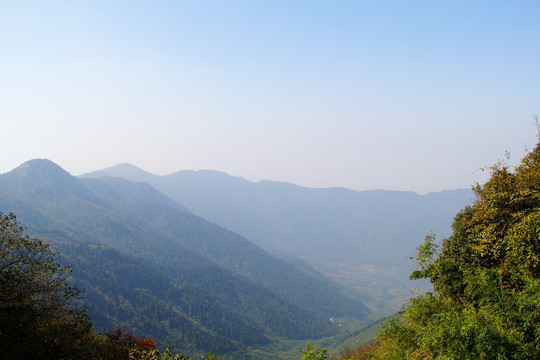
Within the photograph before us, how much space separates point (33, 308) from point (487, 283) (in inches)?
1524

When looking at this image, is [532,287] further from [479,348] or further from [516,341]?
[479,348]

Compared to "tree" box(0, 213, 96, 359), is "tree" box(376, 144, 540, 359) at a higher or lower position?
higher

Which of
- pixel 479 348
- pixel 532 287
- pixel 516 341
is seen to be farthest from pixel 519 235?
pixel 479 348

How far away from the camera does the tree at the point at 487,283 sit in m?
21.0

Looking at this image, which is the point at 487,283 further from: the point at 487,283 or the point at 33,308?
the point at 33,308

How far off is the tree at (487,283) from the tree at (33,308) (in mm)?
28148

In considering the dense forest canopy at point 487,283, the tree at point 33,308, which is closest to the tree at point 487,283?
the dense forest canopy at point 487,283

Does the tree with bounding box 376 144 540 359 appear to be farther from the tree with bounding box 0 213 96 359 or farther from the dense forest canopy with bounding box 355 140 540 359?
the tree with bounding box 0 213 96 359

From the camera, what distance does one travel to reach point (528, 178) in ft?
91.4

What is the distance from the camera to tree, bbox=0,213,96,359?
79.8ft

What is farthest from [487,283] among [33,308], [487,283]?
[33,308]

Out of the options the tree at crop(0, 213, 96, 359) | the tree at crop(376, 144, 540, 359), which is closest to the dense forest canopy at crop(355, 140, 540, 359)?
the tree at crop(376, 144, 540, 359)

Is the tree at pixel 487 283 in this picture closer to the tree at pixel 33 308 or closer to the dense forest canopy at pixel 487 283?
the dense forest canopy at pixel 487 283

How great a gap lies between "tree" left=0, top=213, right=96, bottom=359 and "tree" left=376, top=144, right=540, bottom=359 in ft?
92.3
